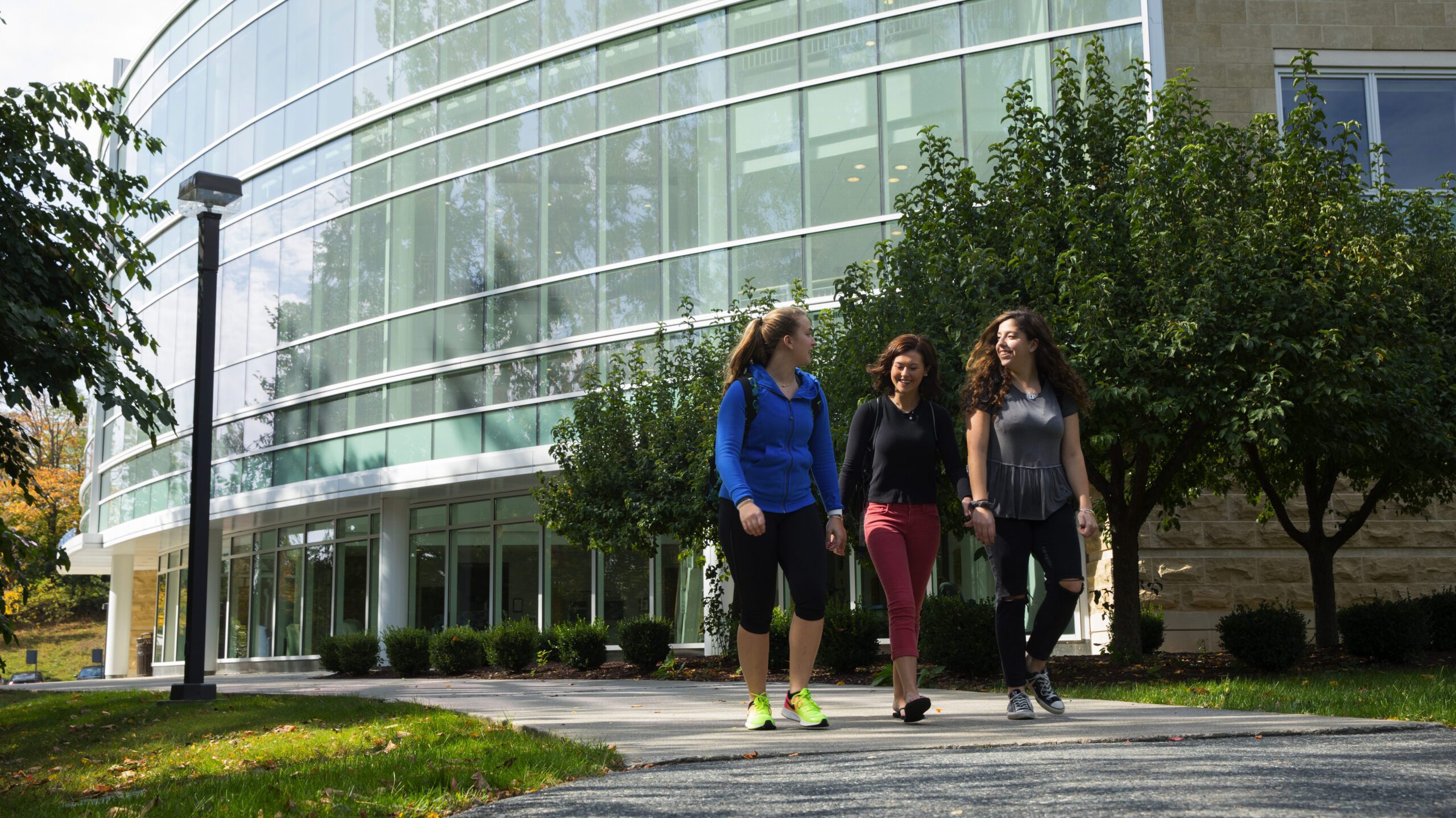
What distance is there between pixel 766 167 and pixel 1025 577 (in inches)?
481

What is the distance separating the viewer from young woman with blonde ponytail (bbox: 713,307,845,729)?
534 centimetres

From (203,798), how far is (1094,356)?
6966 mm

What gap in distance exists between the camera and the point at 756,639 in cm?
546

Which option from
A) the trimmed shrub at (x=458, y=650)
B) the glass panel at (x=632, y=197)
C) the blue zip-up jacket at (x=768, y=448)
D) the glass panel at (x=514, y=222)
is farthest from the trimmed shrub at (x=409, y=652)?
the blue zip-up jacket at (x=768, y=448)

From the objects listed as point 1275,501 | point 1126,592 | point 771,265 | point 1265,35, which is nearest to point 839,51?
point 771,265

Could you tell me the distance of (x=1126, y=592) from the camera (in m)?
11.1

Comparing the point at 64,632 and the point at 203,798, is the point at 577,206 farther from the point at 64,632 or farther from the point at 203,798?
the point at 64,632

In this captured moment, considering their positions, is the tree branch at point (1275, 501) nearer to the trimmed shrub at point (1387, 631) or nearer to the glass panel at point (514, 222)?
the trimmed shrub at point (1387, 631)

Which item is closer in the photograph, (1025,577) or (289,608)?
(1025,577)

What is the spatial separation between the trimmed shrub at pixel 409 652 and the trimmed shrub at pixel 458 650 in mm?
501

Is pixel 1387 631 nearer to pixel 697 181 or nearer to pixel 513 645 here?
pixel 513 645

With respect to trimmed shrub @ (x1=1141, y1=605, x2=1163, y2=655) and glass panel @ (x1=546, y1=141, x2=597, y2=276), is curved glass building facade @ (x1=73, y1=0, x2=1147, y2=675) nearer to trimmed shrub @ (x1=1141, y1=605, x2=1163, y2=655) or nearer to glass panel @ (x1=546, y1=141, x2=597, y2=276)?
glass panel @ (x1=546, y1=141, x2=597, y2=276)

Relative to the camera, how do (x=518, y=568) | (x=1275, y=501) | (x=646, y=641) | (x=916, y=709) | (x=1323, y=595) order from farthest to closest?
1. (x=518, y=568)
2. (x=646, y=641)
3. (x=1323, y=595)
4. (x=1275, y=501)
5. (x=916, y=709)

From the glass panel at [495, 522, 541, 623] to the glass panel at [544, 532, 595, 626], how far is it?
32cm
